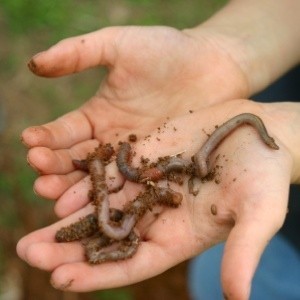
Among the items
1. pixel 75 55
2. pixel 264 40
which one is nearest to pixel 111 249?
pixel 75 55

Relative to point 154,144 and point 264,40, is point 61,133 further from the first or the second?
point 264,40

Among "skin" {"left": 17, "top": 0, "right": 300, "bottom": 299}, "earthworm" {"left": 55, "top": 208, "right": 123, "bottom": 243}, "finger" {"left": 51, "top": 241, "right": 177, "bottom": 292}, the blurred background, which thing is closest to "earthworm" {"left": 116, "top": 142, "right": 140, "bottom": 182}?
"skin" {"left": 17, "top": 0, "right": 300, "bottom": 299}

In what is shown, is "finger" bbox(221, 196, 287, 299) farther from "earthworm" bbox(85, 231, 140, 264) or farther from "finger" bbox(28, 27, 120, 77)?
"finger" bbox(28, 27, 120, 77)

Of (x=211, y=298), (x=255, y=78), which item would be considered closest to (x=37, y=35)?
(x=255, y=78)

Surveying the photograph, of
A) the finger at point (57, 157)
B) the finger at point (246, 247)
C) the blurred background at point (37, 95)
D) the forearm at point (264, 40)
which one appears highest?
the forearm at point (264, 40)

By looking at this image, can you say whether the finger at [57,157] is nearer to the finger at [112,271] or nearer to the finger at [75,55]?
the finger at [75,55]

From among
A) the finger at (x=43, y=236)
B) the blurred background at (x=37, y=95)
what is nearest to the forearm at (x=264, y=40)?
the finger at (x=43, y=236)
